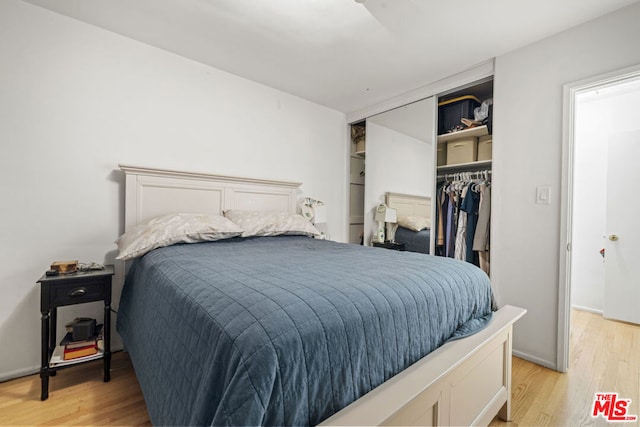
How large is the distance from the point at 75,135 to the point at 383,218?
2.88 metres

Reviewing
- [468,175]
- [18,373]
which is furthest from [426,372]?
[18,373]

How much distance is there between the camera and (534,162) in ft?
7.11

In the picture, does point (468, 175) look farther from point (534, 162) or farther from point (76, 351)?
point (76, 351)

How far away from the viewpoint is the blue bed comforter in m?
0.74

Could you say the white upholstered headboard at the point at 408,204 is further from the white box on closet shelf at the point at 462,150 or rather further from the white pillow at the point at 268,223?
the white pillow at the point at 268,223

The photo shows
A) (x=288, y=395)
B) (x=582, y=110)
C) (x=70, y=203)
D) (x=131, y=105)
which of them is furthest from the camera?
(x=582, y=110)

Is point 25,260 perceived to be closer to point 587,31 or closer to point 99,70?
point 99,70

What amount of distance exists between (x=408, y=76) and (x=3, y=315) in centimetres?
359

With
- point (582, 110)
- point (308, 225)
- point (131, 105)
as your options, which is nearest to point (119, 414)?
point (308, 225)

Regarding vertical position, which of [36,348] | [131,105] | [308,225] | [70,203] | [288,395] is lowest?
[36,348]

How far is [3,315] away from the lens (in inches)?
72.6

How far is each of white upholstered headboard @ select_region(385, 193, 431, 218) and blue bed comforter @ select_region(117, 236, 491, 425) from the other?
4.63 feet

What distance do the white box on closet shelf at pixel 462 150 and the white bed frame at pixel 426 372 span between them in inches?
61.4

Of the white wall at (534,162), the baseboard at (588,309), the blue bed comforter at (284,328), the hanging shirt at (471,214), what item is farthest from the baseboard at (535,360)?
the baseboard at (588,309)
